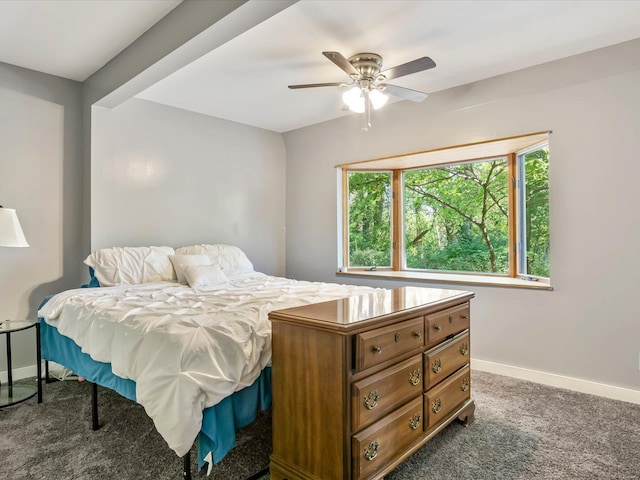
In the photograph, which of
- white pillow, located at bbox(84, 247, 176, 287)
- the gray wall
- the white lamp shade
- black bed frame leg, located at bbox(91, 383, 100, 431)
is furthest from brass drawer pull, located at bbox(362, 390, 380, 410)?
the gray wall

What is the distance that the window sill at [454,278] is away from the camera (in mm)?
3055

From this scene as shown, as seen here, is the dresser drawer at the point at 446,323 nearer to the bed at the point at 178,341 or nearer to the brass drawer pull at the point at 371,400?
the brass drawer pull at the point at 371,400

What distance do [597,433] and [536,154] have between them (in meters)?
2.18

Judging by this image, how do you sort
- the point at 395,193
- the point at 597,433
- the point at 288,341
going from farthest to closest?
1. the point at 395,193
2. the point at 597,433
3. the point at 288,341

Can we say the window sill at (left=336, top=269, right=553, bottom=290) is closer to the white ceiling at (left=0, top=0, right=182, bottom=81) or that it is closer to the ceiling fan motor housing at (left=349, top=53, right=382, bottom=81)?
the ceiling fan motor housing at (left=349, top=53, right=382, bottom=81)

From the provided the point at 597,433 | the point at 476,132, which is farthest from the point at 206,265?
the point at 597,433

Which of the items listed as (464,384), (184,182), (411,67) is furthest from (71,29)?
(464,384)

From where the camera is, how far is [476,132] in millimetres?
3227

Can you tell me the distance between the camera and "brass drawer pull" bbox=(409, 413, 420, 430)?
175cm

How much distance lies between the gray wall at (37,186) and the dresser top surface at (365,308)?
2.54 m

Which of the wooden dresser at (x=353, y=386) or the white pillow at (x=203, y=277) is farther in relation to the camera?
the white pillow at (x=203, y=277)

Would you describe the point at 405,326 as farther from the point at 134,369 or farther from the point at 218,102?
the point at 218,102

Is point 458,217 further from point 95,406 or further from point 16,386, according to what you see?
point 16,386

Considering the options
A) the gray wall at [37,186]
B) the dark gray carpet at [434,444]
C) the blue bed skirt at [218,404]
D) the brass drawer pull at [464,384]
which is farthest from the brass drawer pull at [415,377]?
the gray wall at [37,186]
